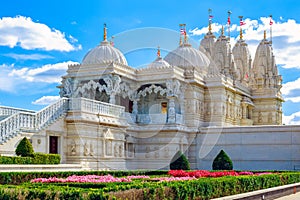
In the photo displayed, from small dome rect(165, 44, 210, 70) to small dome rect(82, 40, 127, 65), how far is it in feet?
19.6

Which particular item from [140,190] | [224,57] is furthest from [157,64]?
[140,190]

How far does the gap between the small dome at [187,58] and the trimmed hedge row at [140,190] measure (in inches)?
976

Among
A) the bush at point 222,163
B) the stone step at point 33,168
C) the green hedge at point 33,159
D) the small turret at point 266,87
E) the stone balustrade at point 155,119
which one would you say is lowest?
the bush at point 222,163

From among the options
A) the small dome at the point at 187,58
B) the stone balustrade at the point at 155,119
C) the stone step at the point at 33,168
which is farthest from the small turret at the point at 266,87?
the stone step at the point at 33,168

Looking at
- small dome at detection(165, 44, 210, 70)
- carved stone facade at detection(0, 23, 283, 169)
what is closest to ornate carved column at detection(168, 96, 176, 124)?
carved stone facade at detection(0, 23, 283, 169)

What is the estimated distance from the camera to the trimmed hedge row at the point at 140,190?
9.20m

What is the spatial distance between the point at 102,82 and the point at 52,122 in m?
11.8

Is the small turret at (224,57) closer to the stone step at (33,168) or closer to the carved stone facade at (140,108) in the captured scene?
the carved stone facade at (140,108)

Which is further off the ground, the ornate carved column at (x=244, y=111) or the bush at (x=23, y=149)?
the ornate carved column at (x=244, y=111)

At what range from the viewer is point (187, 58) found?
40438 millimetres

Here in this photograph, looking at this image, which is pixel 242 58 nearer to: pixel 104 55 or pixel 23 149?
pixel 104 55

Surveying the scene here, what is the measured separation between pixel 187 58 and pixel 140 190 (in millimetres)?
31184

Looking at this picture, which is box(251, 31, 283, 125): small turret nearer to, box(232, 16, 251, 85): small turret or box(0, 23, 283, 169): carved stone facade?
box(232, 16, 251, 85): small turret

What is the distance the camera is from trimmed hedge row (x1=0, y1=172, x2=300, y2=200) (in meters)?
9.20
